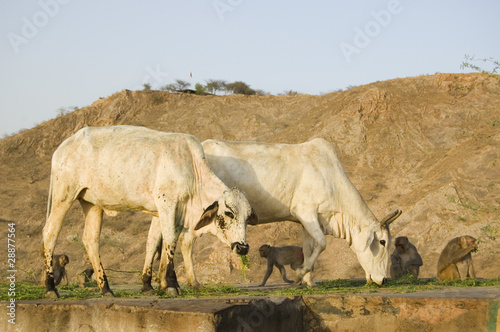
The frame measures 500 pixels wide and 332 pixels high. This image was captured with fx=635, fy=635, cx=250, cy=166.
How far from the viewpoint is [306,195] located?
12586 millimetres

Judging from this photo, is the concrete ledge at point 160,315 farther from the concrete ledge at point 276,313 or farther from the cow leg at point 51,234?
the cow leg at point 51,234

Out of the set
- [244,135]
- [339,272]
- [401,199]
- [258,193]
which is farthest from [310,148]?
[244,135]

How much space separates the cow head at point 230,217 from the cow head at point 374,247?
346cm

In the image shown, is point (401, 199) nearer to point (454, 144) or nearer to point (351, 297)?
point (454, 144)

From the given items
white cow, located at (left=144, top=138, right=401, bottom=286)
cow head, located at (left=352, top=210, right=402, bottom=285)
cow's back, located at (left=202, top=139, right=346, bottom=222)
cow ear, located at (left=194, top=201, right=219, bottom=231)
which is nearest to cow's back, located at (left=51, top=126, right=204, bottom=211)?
cow ear, located at (left=194, top=201, right=219, bottom=231)

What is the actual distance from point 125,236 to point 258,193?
18156 millimetres

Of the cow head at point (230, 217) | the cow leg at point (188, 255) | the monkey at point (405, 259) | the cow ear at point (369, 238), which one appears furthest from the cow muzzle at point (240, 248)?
the monkey at point (405, 259)

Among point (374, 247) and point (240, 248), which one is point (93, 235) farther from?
point (374, 247)

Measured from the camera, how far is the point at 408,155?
3144 centimetres

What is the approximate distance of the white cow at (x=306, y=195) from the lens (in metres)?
12.5

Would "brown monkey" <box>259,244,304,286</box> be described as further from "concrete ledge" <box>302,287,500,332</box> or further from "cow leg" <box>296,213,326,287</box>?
"concrete ledge" <box>302,287,500,332</box>

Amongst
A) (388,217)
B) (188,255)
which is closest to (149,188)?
(188,255)

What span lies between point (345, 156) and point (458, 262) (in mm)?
19115

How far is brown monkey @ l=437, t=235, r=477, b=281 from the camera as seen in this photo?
516 inches
